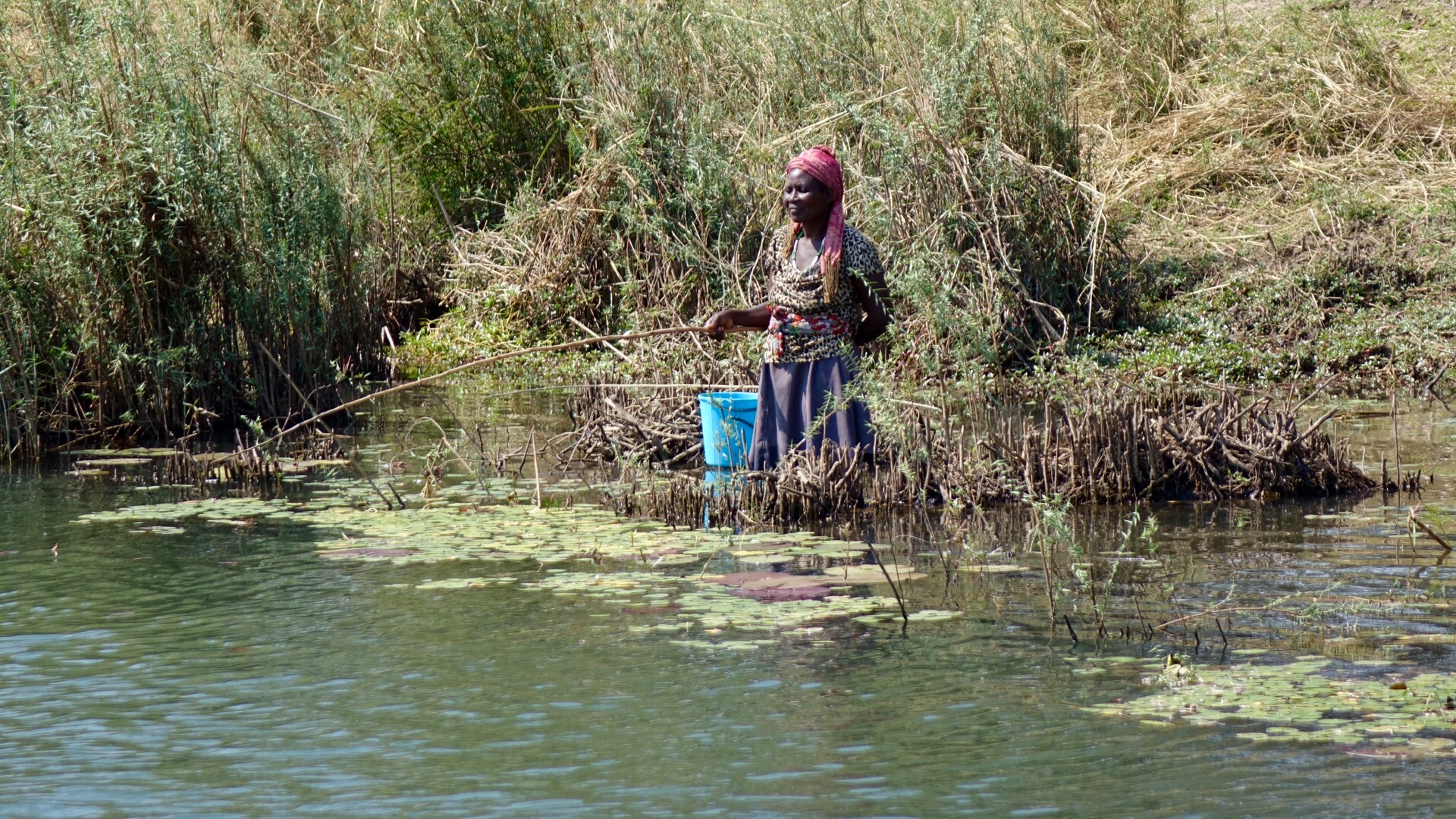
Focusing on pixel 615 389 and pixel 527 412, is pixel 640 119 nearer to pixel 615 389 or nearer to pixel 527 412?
pixel 527 412

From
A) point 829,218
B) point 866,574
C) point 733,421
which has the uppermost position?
point 829,218

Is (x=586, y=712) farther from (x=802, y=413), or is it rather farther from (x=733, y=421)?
(x=733, y=421)

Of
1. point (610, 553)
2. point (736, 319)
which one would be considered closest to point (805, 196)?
point (736, 319)

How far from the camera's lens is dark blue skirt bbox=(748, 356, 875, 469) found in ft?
23.5

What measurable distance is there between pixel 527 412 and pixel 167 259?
99.4 inches

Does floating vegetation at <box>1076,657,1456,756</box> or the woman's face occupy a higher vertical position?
the woman's face

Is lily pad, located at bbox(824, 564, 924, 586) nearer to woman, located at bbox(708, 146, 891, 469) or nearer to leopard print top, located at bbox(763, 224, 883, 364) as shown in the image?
woman, located at bbox(708, 146, 891, 469)

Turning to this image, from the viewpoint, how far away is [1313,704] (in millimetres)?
4215

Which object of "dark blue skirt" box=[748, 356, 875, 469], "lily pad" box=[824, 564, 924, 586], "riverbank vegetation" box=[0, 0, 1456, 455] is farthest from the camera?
"riverbank vegetation" box=[0, 0, 1456, 455]

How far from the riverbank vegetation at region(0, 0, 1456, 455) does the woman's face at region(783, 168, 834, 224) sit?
0.84m

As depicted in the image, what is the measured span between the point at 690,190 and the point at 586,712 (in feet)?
26.2

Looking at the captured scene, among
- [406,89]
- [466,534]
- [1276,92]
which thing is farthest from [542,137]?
[466,534]

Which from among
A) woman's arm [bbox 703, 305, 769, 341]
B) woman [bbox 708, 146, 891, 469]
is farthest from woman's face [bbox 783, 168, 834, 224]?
woman's arm [bbox 703, 305, 769, 341]

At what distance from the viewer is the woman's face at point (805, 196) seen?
698 centimetres
